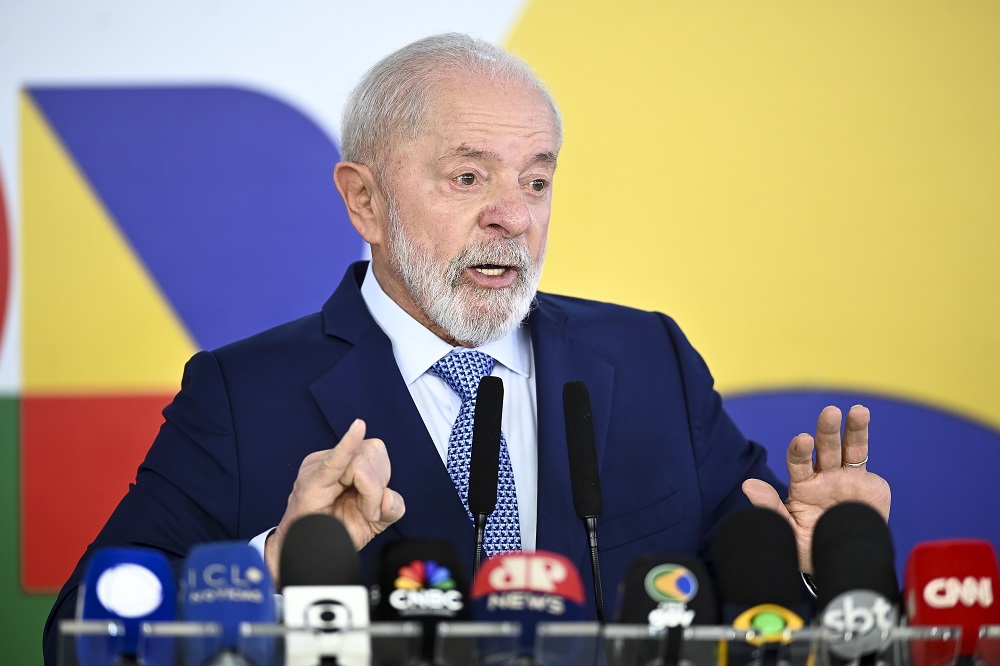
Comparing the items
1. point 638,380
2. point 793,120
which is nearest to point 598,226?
point 793,120

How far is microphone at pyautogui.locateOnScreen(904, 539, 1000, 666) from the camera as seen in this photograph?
140 centimetres

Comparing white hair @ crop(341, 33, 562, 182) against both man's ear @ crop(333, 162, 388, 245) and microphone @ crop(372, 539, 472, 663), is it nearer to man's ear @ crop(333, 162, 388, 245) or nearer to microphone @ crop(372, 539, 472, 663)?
man's ear @ crop(333, 162, 388, 245)

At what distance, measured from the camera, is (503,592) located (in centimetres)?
Answer: 140

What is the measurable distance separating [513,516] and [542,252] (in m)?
0.52

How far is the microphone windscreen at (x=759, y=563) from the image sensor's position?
4.66ft

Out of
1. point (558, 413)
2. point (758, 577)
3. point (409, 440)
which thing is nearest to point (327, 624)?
point (758, 577)

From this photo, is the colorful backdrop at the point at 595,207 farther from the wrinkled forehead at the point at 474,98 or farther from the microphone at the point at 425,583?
the microphone at the point at 425,583

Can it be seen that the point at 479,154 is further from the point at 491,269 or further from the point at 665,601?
the point at 665,601

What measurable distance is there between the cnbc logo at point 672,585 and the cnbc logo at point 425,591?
212 mm

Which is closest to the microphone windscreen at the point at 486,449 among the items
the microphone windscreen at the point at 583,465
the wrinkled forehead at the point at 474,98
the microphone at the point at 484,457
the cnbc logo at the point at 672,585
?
the microphone at the point at 484,457

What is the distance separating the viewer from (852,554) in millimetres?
1433

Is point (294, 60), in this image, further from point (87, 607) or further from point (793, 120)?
point (87, 607)

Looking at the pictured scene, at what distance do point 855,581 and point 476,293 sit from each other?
1148 millimetres

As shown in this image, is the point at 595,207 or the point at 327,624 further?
the point at 595,207
